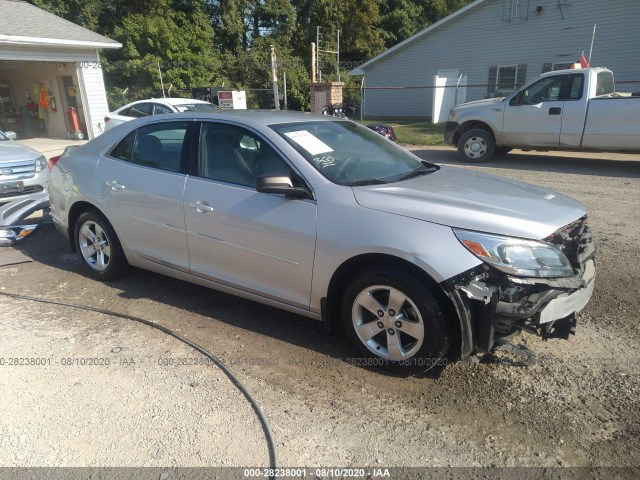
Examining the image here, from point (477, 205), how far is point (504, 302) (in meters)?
0.65

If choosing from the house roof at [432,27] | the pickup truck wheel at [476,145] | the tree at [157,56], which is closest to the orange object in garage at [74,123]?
the tree at [157,56]

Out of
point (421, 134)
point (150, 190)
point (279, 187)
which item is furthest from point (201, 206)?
point (421, 134)

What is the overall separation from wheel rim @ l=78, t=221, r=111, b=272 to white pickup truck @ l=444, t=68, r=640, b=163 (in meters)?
8.83

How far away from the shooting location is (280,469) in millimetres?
2422

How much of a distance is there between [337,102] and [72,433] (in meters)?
20.2

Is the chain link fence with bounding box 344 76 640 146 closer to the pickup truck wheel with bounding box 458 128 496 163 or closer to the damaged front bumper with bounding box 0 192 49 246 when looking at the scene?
the pickup truck wheel with bounding box 458 128 496 163

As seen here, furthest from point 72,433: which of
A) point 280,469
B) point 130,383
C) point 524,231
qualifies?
point 524,231

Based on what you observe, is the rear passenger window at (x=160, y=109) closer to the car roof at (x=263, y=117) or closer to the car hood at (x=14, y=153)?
the car hood at (x=14, y=153)

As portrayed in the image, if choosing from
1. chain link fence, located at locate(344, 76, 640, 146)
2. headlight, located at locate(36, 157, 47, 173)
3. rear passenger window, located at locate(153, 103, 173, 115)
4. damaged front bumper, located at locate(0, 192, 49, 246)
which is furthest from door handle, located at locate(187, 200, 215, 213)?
chain link fence, located at locate(344, 76, 640, 146)

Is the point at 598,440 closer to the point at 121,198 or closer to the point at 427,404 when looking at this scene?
the point at 427,404

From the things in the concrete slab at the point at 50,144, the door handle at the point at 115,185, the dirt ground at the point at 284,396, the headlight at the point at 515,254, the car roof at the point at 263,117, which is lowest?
the concrete slab at the point at 50,144

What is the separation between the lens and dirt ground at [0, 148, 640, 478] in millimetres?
2535

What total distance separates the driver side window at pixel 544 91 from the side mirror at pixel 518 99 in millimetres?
41

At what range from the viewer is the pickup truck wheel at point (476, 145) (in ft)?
36.3
